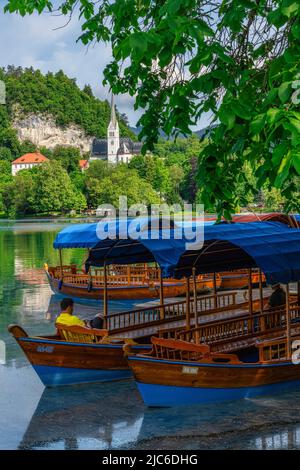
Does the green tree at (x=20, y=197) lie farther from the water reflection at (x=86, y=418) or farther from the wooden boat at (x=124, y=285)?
the water reflection at (x=86, y=418)

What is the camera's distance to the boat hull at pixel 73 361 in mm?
12000

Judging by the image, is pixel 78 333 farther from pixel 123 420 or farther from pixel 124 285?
pixel 124 285

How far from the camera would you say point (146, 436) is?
984cm

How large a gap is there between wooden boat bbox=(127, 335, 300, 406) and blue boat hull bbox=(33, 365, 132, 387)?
176 cm

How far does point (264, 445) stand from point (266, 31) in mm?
5506

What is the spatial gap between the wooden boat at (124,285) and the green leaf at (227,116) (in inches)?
717

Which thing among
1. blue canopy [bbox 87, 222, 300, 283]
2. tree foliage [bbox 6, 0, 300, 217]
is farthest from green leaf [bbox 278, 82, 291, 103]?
blue canopy [bbox 87, 222, 300, 283]

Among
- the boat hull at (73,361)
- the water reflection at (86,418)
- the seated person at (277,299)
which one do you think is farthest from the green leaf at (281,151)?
the seated person at (277,299)

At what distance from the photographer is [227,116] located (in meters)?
6.25

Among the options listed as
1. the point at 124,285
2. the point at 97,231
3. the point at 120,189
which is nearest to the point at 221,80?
the point at 97,231

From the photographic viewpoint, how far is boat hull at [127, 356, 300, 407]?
10617 mm

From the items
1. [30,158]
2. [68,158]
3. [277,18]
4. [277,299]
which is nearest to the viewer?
[277,18]

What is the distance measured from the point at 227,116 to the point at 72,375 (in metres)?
7.58

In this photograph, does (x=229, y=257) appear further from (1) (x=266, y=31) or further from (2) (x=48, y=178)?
(2) (x=48, y=178)
